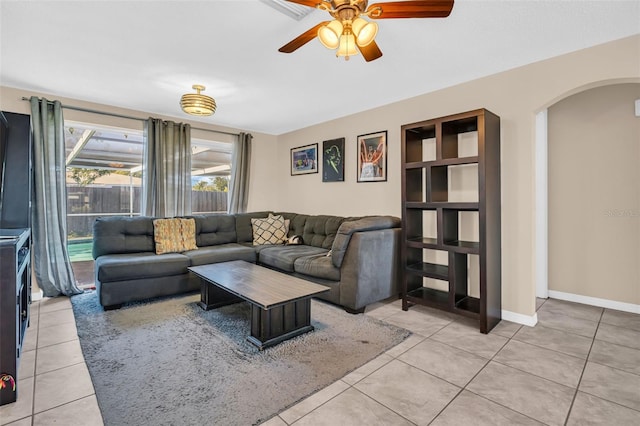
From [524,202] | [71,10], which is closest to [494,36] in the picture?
[524,202]

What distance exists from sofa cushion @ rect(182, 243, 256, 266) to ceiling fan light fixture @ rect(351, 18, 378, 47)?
2.89 m

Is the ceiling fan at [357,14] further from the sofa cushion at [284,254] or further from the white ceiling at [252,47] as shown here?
the sofa cushion at [284,254]

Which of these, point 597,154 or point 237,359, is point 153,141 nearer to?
point 237,359

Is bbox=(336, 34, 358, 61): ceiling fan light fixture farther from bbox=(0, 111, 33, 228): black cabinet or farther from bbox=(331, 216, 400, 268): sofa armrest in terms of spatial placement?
bbox=(0, 111, 33, 228): black cabinet

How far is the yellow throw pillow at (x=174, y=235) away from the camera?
12.4 feet

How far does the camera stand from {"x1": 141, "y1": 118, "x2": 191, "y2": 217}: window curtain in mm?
4156

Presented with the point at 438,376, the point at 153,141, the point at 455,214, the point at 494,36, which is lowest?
the point at 438,376

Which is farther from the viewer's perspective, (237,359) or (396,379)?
(237,359)

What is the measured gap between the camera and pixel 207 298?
307cm

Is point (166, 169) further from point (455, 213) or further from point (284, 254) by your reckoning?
point (455, 213)

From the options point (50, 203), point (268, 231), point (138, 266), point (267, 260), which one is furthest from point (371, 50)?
point (50, 203)

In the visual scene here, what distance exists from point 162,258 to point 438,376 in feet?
9.58

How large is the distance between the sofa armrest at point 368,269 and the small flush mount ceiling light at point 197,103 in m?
2.06

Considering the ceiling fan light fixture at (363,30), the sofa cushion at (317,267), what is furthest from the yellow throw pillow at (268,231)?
A: the ceiling fan light fixture at (363,30)
